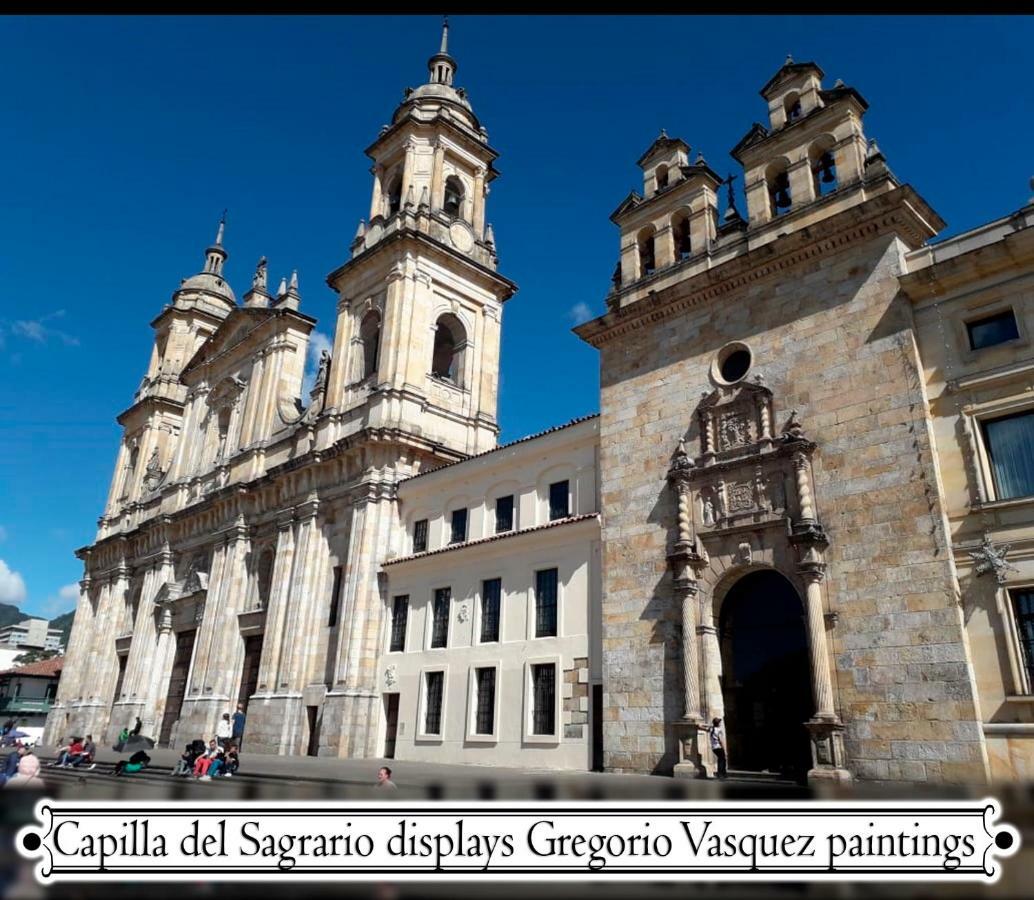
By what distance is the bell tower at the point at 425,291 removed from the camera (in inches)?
1308

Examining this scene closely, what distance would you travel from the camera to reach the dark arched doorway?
16.0 metres

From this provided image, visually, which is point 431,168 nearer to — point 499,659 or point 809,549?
point 499,659

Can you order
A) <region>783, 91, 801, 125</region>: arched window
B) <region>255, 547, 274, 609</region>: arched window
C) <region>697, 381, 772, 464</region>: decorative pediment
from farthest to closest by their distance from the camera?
<region>255, 547, 274, 609</region>: arched window < <region>783, 91, 801, 125</region>: arched window < <region>697, 381, 772, 464</region>: decorative pediment

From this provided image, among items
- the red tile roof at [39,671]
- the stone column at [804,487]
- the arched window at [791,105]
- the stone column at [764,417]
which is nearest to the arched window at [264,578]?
the stone column at [764,417]

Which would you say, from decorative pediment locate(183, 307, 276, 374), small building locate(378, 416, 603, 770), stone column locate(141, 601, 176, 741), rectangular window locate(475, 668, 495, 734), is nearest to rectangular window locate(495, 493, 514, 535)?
small building locate(378, 416, 603, 770)

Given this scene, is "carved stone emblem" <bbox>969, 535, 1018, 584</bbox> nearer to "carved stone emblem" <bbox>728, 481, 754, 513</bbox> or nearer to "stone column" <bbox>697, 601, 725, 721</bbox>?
"carved stone emblem" <bbox>728, 481, 754, 513</bbox>

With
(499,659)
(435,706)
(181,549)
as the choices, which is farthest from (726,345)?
(181,549)

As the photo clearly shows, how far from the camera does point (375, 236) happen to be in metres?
37.4

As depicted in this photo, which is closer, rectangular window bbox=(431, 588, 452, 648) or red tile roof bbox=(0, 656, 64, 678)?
rectangular window bbox=(431, 588, 452, 648)

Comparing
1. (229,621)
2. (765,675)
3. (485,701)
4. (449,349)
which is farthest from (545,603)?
(229,621)

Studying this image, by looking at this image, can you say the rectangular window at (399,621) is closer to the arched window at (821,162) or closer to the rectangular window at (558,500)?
the rectangular window at (558,500)

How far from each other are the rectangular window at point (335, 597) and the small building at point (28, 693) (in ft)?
143

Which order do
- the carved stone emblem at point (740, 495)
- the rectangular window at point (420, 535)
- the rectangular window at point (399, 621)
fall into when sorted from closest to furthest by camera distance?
the carved stone emblem at point (740, 495), the rectangular window at point (399, 621), the rectangular window at point (420, 535)

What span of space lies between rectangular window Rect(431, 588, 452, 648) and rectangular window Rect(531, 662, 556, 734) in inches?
188
